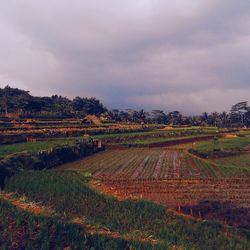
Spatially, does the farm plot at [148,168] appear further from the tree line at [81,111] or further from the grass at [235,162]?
the tree line at [81,111]

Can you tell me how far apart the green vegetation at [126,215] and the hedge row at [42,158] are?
181 cm

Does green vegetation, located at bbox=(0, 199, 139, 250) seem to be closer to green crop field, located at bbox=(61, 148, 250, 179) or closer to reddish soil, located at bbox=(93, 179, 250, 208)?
reddish soil, located at bbox=(93, 179, 250, 208)

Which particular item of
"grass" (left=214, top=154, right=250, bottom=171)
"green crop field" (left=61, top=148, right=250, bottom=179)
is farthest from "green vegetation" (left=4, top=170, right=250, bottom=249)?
"grass" (left=214, top=154, right=250, bottom=171)

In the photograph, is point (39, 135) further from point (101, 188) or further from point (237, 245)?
point (237, 245)

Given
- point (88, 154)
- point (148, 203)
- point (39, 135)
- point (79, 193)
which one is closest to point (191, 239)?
point (148, 203)

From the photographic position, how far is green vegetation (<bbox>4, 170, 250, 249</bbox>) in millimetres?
10230

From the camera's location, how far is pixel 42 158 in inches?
1029

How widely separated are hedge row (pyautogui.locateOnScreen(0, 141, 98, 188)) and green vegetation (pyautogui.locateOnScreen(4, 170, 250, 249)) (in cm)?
181

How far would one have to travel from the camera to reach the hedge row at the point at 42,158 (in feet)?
69.4

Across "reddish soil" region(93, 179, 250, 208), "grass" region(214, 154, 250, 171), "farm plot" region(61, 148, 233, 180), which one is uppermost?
"grass" region(214, 154, 250, 171)

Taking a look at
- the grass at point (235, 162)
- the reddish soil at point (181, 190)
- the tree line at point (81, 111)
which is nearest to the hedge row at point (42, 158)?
the reddish soil at point (181, 190)

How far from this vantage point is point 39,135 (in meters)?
40.2

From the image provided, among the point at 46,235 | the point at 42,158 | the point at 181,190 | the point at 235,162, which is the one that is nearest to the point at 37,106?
the point at 42,158

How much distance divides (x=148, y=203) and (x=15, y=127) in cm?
3124
